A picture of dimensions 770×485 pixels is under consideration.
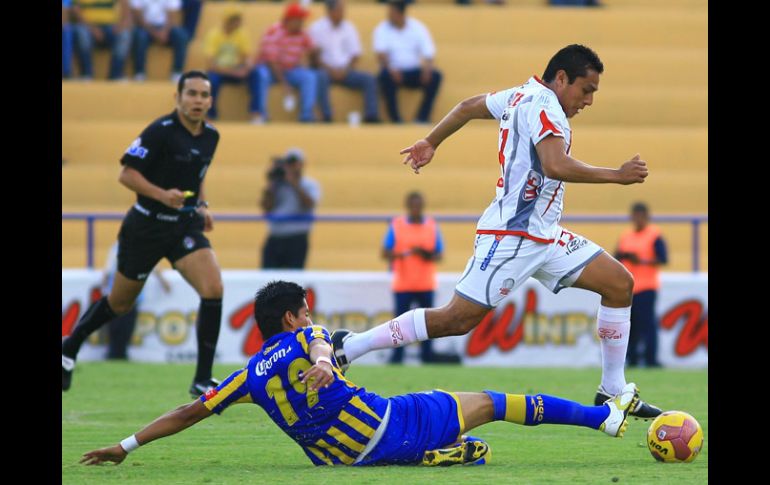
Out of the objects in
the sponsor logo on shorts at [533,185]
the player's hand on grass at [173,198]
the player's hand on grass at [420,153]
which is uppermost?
the player's hand on grass at [420,153]

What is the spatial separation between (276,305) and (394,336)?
139cm

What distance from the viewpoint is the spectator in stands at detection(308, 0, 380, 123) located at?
64.6ft

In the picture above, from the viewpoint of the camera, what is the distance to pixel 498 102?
849cm

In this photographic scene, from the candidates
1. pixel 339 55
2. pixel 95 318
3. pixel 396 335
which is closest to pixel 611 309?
pixel 396 335

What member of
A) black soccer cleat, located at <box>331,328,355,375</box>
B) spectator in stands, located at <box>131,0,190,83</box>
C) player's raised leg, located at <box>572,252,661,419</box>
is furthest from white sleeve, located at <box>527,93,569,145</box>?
spectator in stands, located at <box>131,0,190,83</box>

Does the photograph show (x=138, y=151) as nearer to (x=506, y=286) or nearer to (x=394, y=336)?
(x=394, y=336)

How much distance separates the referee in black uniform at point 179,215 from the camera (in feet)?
33.6

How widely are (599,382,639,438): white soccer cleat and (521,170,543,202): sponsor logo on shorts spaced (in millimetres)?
1266

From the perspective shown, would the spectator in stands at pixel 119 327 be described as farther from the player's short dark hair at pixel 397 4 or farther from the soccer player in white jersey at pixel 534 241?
the soccer player in white jersey at pixel 534 241

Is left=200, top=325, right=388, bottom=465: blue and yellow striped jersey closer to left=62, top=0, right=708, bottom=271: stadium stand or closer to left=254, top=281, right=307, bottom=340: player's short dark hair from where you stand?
left=254, top=281, right=307, bottom=340: player's short dark hair

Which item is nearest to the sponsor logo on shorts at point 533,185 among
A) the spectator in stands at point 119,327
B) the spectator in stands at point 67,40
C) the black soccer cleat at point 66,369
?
the black soccer cleat at point 66,369

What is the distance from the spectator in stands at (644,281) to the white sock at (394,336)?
7.49 m

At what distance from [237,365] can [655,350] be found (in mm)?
4676

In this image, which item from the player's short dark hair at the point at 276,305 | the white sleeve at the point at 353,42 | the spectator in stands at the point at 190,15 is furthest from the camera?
the spectator in stands at the point at 190,15
